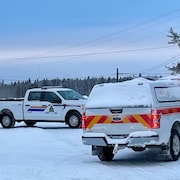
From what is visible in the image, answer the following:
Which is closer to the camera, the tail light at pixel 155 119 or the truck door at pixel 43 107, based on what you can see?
the tail light at pixel 155 119

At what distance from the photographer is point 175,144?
43.2 feet

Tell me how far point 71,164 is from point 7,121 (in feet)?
48.4

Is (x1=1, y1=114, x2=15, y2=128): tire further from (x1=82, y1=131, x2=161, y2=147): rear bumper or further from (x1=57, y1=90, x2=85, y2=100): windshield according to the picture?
(x1=82, y1=131, x2=161, y2=147): rear bumper

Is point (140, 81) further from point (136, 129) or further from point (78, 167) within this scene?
point (78, 167)

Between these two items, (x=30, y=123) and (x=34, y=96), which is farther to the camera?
(x=30, y=123)

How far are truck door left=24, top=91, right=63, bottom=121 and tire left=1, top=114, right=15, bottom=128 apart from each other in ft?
2.56

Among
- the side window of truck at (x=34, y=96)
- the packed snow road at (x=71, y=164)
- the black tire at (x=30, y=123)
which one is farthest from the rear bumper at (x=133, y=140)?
the black tire at (x=30, y=123)

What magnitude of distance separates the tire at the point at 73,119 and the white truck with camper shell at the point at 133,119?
38.9 feet

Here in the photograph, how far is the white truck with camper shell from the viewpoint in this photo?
12.5 metres

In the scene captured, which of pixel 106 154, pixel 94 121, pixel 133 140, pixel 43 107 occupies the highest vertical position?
pixel 94 121

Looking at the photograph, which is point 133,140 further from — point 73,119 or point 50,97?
point 50,97

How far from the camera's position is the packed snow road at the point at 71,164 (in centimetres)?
1084

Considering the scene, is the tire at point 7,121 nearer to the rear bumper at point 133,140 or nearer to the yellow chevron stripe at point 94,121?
the yellow chevron stripe at point 94,121

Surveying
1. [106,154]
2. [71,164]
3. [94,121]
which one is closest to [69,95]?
[106,154]
